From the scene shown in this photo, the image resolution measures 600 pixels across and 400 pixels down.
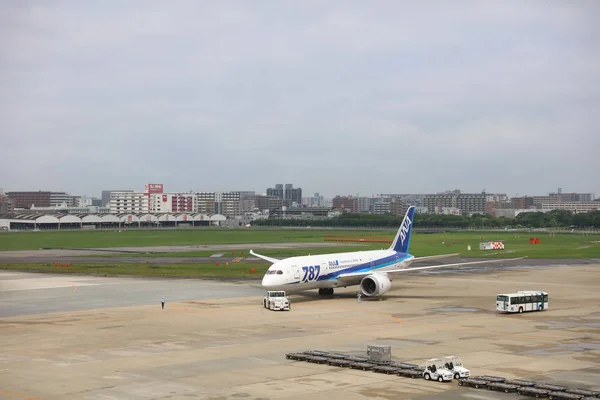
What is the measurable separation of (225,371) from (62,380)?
8.11 meters

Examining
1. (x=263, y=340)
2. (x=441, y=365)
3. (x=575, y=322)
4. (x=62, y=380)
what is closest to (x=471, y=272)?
(x=575, y=322)

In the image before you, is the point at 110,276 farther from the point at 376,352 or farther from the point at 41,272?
the point at 376,352

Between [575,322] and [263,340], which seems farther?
[575,322]

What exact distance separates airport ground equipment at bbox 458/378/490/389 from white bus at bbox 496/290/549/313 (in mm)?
26177

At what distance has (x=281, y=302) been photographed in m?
59.8

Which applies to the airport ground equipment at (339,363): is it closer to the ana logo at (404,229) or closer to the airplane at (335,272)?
the airplane at (335,272)

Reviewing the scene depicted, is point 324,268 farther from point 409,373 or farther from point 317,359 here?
point 409,373

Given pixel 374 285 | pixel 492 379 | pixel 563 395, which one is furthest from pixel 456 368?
pixel 374 285

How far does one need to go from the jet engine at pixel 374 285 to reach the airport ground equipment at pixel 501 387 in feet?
115

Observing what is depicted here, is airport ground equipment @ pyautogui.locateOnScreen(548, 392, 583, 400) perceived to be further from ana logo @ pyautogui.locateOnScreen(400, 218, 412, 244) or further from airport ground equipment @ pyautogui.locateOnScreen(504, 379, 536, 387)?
ana logo @ pyautogui.locateOnScreen(400, 218, 412, 244)

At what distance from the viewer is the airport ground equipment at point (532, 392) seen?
100.0 feet

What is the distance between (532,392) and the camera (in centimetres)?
3069

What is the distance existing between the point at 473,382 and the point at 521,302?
2814cm

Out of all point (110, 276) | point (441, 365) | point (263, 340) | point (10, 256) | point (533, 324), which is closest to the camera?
point (441, 365)
